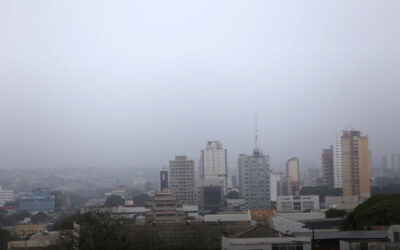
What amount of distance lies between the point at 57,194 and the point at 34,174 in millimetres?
16143

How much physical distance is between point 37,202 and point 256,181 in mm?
19824

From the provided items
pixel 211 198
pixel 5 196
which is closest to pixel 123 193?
pixel 5 196

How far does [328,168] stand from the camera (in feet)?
191

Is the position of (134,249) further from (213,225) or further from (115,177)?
(115,177)

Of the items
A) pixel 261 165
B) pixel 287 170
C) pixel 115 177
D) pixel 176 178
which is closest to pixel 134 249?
pixel 261 165

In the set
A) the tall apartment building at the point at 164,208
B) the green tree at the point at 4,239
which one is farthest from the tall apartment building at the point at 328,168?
the green tree at the point at 4,239

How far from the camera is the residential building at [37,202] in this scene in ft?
169

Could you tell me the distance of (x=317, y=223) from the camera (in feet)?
59.1

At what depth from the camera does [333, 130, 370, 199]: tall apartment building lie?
1945 inches

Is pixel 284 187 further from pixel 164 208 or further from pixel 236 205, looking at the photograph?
pixel 164 208

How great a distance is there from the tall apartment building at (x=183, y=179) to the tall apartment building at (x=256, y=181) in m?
5.68

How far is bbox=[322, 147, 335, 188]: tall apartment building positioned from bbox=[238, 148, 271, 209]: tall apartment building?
11.0 m

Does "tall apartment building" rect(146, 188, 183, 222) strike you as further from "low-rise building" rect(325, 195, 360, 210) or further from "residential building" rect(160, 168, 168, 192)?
"residential building" rect(160, 168, 168, 192)

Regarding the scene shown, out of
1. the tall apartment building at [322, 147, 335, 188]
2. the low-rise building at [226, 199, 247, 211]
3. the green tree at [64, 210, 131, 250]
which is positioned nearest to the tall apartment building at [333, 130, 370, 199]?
the tall apartment building at [322, 147, 335, 188]
